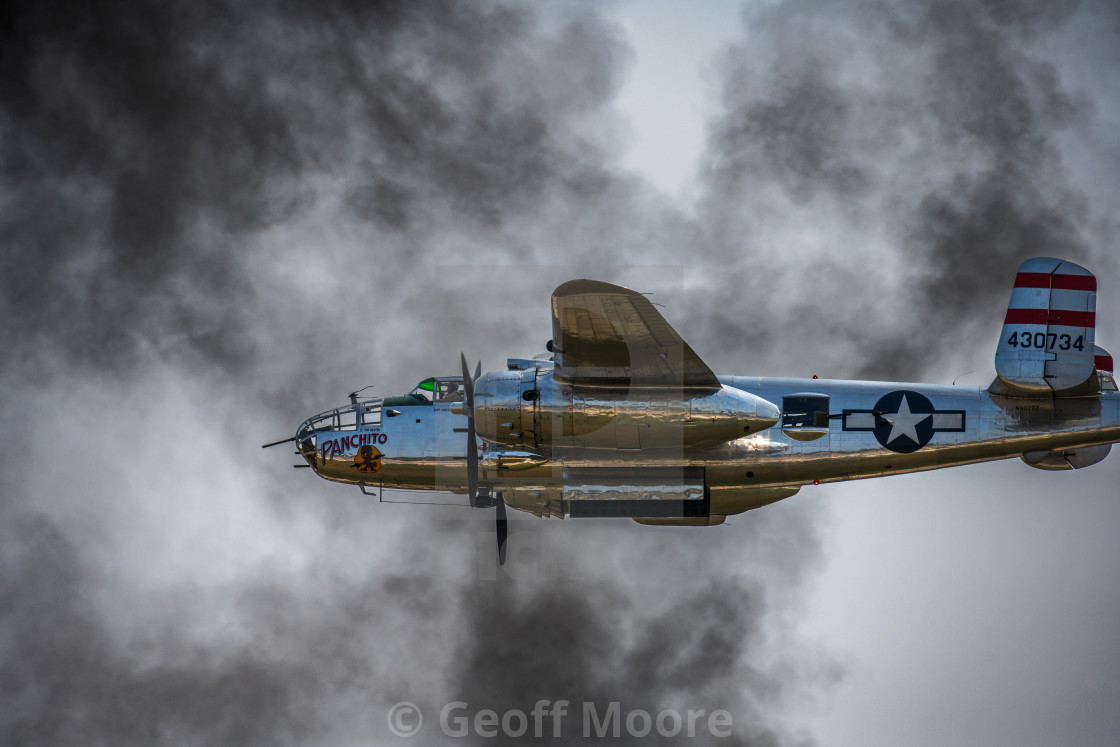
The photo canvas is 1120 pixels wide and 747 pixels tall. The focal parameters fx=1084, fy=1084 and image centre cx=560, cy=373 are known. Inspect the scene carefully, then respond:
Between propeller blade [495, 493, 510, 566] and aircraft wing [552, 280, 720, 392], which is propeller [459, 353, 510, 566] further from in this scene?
aircraft wing [552, 280, 720, 392]

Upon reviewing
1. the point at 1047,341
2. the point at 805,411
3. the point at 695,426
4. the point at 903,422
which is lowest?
the point at 903,422

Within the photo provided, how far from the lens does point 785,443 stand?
23812 millimetres

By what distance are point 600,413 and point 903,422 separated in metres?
6.88

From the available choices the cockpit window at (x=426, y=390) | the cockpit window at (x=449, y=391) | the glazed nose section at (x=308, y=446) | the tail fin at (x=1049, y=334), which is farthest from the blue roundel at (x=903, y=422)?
the glazed nose section at (x=308, y=446)

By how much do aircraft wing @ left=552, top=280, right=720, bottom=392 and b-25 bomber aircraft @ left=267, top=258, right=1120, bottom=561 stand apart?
0.04 metres

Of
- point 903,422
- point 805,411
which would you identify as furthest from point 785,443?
point 903,422

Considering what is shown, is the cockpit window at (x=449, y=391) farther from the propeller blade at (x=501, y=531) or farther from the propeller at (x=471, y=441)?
the propeller blade at (x=501, y=531)

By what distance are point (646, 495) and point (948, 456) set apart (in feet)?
21.8

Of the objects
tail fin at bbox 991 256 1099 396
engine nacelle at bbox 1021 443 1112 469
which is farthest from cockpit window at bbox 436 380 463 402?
engine nacelle at bbox 1021 443 1112 469

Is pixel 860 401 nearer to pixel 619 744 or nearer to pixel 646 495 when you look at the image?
pixel 646 495

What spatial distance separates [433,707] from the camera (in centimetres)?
3134

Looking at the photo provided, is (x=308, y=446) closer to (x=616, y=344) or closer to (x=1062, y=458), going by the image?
(x=616, y=344)

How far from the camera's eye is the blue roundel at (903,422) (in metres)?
23.6

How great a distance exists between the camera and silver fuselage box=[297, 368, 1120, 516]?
910 inches
